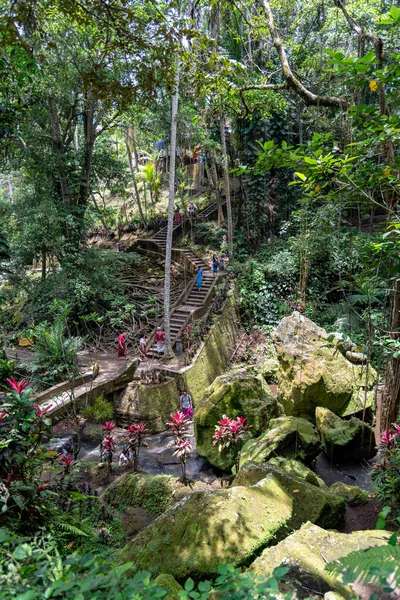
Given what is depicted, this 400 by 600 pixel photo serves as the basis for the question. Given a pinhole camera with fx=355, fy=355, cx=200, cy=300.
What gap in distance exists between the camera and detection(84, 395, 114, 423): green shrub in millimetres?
8443

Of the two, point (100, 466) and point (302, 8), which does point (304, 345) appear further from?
point (302, 8)

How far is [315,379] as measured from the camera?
27.2ft

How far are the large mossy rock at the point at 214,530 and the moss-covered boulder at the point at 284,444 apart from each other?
1921 millimetres

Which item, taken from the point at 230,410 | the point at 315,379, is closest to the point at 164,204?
the point at 315,379

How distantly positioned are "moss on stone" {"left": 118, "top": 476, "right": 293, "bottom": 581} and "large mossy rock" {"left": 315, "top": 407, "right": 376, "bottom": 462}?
3.53 m

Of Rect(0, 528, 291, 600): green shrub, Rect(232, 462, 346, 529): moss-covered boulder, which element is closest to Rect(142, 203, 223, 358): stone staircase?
Rect(232, 462, 346, 529): moss-covered boulder

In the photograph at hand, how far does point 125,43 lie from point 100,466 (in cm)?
641

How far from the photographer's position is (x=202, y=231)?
1923cm

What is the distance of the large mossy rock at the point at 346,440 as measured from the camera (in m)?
6.70

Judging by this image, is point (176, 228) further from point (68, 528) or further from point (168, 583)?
point (168, 583)

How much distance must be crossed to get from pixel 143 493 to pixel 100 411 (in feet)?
12.2

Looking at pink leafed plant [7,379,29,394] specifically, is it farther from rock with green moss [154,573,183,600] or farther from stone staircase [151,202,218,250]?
stone staircase [151,202,218,250]

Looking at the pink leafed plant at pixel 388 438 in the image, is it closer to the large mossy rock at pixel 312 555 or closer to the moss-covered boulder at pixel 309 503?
the moss-covered boulder at pixel 309 503

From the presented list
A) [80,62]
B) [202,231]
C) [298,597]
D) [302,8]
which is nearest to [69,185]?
[80,62]
